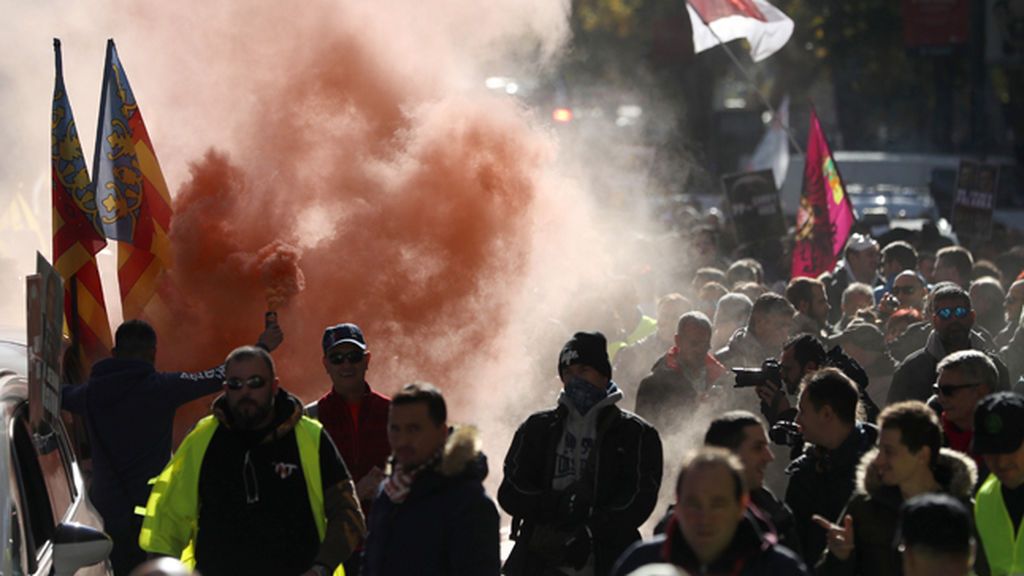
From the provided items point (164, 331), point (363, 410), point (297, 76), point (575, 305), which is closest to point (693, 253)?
point (575, 305)

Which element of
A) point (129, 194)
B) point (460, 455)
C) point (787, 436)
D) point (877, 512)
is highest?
point (129, 194)

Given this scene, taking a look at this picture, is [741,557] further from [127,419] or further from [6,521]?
[127,419]

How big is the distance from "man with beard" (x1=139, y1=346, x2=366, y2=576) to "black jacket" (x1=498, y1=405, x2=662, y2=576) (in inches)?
41.1

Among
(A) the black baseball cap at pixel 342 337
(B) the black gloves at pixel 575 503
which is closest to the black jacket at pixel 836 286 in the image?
(A) the black baseball cap at pixel 342 337

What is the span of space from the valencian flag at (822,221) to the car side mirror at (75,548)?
412 inches

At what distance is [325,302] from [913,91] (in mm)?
43613

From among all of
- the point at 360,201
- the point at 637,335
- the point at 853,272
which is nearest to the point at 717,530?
the point at 360,201

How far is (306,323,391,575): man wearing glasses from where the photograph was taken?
708cm

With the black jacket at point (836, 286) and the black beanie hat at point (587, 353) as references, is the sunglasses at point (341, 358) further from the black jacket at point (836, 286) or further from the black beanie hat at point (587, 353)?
the black jacket at point (836, 286)

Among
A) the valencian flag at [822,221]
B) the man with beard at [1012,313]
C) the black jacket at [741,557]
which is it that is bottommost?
the black jacket at [741,557]

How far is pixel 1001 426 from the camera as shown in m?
5.43

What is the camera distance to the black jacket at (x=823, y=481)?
19.4ft

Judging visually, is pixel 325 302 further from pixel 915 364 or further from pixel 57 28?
pixel 57 28

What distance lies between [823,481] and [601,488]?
0.98 meters
